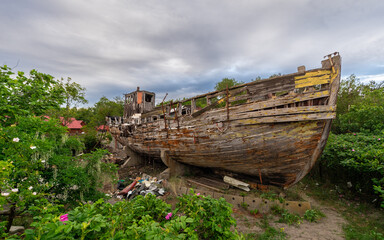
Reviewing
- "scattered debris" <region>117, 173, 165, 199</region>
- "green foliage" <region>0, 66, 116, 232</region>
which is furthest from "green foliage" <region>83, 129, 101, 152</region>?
"green foliage" <region>0, 66, 116, 232</region>

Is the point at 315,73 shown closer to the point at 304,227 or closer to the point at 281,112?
the point at 281,112

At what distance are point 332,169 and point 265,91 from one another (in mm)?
5938

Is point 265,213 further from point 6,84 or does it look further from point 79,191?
point 6,84

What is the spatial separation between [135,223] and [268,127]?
14.5 ft

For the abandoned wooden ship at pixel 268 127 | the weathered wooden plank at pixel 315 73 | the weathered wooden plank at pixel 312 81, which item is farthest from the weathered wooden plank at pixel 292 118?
the weathered wooden plank at pixel 315 73

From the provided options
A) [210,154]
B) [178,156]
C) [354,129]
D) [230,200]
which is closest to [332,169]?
[354,129]

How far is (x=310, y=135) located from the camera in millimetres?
4594

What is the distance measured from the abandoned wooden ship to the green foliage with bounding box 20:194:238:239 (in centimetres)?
335

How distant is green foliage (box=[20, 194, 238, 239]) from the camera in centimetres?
145

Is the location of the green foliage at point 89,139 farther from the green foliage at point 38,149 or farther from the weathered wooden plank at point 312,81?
the weathered wooden plank at point 312,81

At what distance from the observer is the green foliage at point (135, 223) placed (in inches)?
56.9

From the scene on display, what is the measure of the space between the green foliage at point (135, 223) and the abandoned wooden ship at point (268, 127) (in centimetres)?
335

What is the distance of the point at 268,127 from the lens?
499cm

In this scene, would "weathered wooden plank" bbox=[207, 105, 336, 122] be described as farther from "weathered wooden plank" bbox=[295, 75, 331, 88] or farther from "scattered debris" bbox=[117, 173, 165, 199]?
"scattered debris" bbox=[117, 173, 165, 199]
